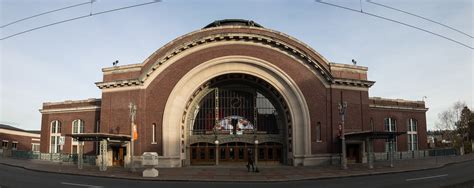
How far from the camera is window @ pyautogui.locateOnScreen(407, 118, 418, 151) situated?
47781 millimetres

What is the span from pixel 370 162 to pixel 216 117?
15671mm

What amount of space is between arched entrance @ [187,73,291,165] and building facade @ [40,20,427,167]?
0.10 metres

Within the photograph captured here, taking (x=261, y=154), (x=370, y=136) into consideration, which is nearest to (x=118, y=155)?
(x=261, y=154)

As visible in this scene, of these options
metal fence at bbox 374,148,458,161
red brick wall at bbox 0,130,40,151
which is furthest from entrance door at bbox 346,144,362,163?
red brick wall at bbox 0,130,40,151

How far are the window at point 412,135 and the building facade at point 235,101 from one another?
13287mm

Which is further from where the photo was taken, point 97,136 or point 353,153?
point 353,153

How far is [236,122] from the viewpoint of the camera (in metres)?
38.4

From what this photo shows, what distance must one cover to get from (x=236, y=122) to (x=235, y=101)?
225cm

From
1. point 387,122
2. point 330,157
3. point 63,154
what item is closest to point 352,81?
point 330,157

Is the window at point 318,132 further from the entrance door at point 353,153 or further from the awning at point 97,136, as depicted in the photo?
the awning at point 97,136

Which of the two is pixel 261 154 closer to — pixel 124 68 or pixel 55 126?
pixel 124 68

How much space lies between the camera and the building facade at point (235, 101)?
3603 cm

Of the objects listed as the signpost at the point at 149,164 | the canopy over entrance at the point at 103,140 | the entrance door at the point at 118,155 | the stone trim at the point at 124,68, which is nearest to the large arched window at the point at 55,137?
the stone trim at the point at 124,68

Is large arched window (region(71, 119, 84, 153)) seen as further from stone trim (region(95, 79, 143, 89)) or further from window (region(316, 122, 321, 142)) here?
window (region(316, 122, 321, 142))
